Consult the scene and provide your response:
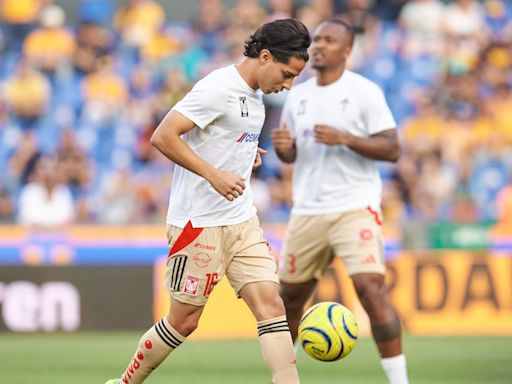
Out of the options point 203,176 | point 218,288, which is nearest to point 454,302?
point 218,288

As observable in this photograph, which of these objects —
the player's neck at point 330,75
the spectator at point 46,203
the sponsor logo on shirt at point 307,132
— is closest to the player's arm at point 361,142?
the sponsor logo on shirt at point 307,132

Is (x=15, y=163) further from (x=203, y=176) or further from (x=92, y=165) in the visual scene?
(x=203, y=176)

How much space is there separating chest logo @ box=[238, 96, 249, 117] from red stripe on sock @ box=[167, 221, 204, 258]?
75cm

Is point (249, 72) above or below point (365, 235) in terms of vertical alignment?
above

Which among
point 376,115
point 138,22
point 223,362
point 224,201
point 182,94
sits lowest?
point 223,362

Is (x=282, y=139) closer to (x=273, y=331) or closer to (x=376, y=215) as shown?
(x=376, y=215)

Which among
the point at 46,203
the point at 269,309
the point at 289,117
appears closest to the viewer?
the point at 269,309

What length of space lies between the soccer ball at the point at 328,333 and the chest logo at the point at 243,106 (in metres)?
1.37

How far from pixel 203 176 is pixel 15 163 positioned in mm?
11123

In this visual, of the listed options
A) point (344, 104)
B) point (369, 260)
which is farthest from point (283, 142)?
point (369, 260)

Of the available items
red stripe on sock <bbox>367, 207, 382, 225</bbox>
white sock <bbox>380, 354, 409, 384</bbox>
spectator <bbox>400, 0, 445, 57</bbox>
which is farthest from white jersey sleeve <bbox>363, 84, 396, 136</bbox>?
spectator <bbox>400, 0, 445, 57</bbox>

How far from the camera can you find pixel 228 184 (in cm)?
652

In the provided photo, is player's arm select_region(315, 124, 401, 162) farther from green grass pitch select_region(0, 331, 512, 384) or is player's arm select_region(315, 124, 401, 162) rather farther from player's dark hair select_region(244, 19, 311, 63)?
green grass pitch select_region(0, 331, 512, 384)

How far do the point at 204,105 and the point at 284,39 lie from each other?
61cm
